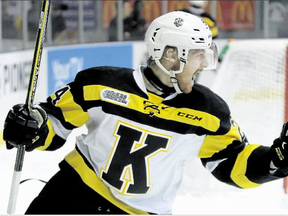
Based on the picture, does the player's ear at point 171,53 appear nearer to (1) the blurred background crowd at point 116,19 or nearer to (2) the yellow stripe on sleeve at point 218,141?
(2) the yellow stripe on sleeve at point 218,141

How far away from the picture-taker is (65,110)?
2.34 meters

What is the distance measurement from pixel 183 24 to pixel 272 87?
264cm

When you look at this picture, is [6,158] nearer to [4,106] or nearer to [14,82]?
[4,106]

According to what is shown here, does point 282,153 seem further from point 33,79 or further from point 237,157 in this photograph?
point 33,79

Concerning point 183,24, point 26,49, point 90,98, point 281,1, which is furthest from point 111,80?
point 281,1

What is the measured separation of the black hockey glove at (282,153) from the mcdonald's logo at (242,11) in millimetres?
7458

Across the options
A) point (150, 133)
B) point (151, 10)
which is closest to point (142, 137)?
point (150, 133)

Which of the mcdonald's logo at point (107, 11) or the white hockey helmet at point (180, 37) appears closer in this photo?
the white hockey helmet at point (180, 37)

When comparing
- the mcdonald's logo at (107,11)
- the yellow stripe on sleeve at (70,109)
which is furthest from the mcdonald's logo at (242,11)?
the yellow stripe on sleeve at (70,109)

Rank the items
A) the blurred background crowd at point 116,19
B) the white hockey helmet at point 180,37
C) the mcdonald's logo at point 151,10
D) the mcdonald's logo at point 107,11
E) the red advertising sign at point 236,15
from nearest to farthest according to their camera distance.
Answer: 1. the white hockey helmet at point 180,37
2. the blurred background crowd at point 116,19
3. the mcdonald's logo at point 107,11
4. the mcdonald's logo at point 151,10
5. the red advertising sign at point 236,15

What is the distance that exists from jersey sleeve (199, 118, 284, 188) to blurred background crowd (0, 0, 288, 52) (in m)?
3.25

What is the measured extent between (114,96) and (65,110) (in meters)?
0.18

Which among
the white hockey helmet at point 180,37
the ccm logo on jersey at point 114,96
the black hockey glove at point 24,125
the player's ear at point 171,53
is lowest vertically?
the black hockey glove at point 24,125

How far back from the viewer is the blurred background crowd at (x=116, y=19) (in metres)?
5.70
